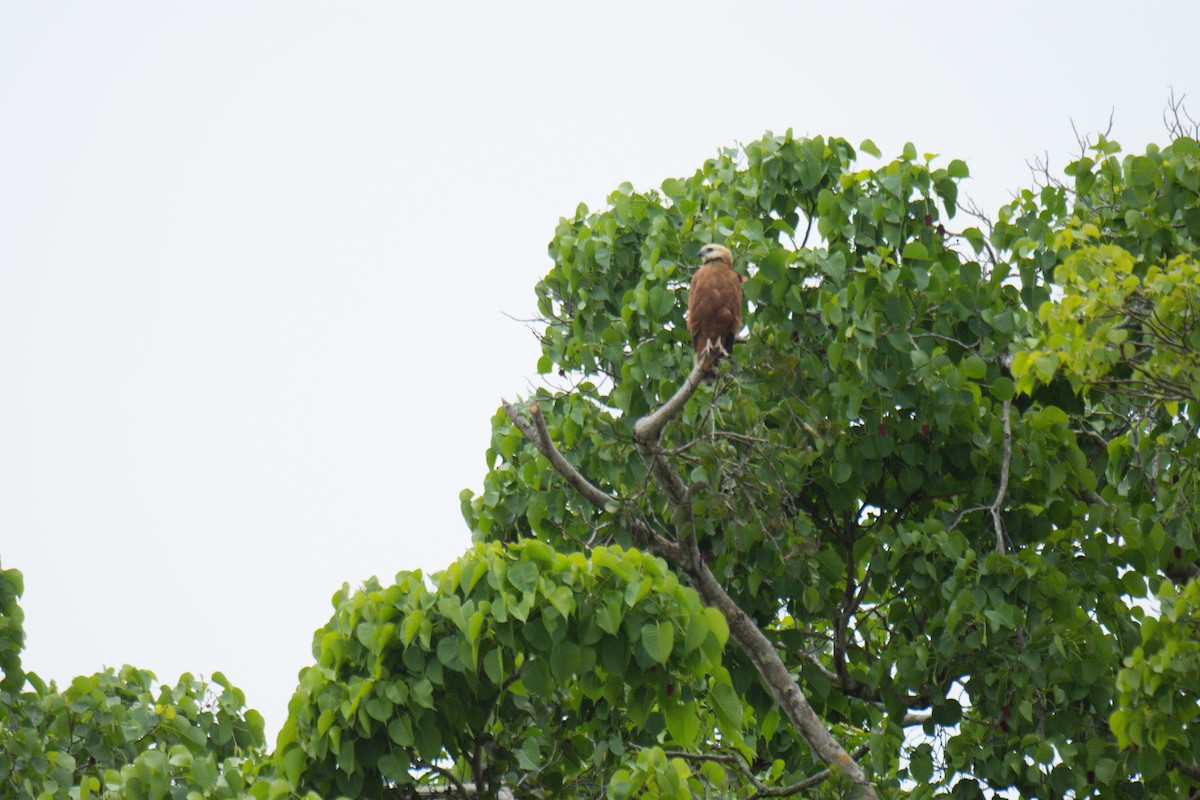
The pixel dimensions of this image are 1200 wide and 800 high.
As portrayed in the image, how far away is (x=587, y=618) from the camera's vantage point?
5.59 meters

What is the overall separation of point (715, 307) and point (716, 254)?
454 mm

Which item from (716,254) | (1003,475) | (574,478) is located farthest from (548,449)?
(1003,475)

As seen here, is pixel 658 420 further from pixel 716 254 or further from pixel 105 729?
pixel 105 729

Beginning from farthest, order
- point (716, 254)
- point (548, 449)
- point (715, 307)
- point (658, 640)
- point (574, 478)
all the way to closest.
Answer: point (716, 254)
point (715, 307)
point (574, 478)
point (548, 449)
point (658, 640)

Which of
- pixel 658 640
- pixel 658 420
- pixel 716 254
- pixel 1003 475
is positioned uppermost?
pixel 716 254

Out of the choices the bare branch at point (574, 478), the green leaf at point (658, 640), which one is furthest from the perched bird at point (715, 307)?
the green leaf at point (658, 640)

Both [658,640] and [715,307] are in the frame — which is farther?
[715,307]

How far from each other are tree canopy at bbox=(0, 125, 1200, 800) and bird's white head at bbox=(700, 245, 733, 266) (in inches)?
5.1

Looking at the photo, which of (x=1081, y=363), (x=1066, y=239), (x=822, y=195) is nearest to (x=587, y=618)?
(x=1081, y=363)

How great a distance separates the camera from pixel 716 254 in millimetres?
8484

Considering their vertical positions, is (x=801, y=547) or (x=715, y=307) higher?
(x=715, y=307)

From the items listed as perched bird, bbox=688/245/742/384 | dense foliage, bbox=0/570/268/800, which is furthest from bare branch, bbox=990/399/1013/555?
dense foliage, bbox=0/570/268/800

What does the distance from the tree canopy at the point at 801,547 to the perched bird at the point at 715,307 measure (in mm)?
174

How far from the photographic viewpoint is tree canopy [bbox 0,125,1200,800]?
5688mm
